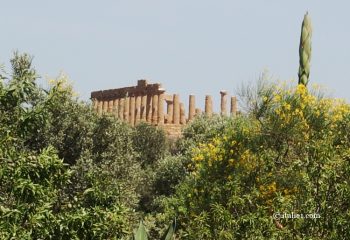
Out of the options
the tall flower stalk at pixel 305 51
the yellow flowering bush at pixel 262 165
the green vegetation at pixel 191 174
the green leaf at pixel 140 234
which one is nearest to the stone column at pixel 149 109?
the green vegetation at pixel 191 174

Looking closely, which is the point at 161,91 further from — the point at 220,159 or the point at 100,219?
the point at 100,219

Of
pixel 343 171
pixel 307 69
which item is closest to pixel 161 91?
pixel 307 69

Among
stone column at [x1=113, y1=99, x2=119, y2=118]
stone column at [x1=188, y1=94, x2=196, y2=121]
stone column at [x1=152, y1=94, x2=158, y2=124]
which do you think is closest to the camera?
stone column at [x1=113, y1=99, x2=119, y2=118]

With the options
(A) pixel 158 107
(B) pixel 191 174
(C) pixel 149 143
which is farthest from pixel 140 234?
(A) pixel 158 107

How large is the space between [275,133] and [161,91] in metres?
44.8

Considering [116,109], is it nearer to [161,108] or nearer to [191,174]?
[191,174]

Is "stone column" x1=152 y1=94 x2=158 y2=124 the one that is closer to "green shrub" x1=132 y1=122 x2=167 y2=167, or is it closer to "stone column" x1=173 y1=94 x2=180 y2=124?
"stone column" x1=173 y1=94 x2=180 y2=124

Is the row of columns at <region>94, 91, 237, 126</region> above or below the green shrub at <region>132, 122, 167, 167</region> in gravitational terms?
above

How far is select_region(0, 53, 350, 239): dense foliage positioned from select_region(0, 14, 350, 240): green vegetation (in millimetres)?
26

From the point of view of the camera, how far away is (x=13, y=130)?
14250 mm

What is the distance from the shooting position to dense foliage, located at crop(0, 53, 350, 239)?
13.3 metres

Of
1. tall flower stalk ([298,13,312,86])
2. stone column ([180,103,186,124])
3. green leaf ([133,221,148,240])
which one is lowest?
green leaf ([133,221,148,240])

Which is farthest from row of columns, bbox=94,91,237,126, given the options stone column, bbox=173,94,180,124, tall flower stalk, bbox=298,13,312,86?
tall flower stalk, bbox=298,13,312,86

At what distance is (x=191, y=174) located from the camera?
87.0 ft
